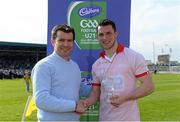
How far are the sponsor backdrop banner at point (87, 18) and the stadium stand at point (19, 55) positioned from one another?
69.9 m

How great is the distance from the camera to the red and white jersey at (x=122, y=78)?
15.3 ft

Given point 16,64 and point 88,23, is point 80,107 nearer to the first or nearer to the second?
point 88,23

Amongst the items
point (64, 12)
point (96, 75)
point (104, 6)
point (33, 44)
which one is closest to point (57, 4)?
point (64, 12)

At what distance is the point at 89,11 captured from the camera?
608 centimetres

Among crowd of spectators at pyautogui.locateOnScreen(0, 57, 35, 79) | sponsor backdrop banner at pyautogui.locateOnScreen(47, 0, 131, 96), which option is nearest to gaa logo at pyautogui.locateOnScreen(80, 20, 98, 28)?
sponsor backdrop banner at pyautogui.locateOnScreen(47, 0, 131, 96)

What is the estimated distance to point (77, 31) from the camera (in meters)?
6.12

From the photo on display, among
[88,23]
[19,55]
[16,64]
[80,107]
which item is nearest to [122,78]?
[80,107]

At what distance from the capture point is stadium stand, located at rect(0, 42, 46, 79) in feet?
258

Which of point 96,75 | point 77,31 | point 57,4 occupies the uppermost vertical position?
point 57,4

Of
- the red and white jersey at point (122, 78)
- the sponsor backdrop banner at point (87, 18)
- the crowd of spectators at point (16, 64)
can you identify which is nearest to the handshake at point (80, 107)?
the red and white jersey at point (122, 78)

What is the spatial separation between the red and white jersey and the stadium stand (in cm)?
7129

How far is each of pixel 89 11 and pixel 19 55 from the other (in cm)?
7984

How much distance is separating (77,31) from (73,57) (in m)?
0.37

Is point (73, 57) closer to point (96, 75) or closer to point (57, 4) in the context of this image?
point (57, 4)
